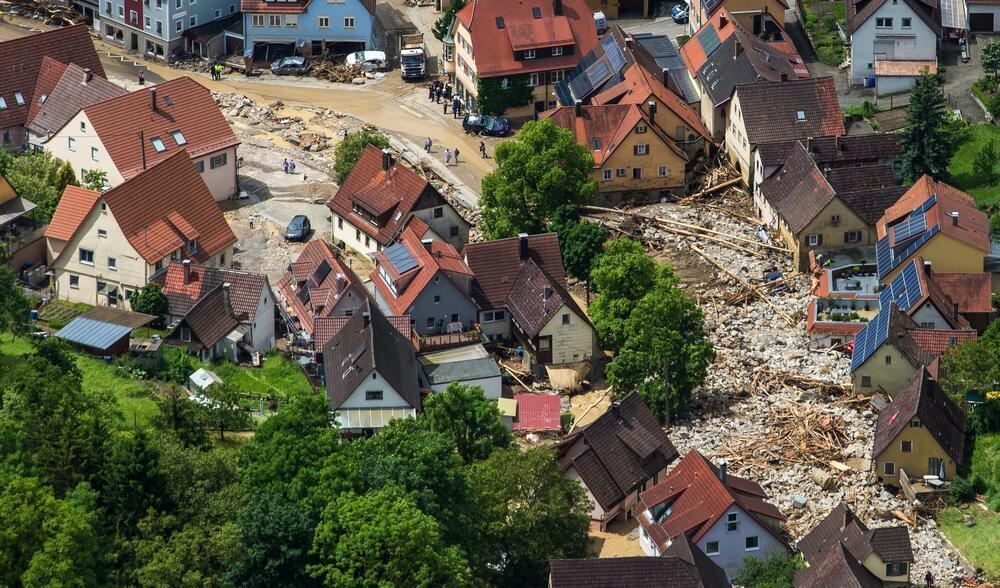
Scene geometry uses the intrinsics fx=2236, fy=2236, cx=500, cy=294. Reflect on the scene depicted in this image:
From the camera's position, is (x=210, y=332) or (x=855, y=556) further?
(x=210, y=332)

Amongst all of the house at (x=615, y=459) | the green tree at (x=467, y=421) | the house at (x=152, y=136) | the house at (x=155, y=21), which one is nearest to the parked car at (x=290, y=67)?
the house at (x=155, y=21)

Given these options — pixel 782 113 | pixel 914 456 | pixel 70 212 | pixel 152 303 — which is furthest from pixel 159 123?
pixel 914 456

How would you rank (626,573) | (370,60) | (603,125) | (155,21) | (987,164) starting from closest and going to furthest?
(626,573) < (987,164) < (603,125) < (370,60) < (155,21)

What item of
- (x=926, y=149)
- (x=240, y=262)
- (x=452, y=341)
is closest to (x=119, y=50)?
(x=240, y=262)

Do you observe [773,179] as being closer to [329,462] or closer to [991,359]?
[991,359]

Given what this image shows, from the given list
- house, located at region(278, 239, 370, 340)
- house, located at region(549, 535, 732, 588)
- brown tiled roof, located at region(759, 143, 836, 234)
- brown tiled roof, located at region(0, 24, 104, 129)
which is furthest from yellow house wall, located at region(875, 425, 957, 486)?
brown tiled roof, located at region(0, 24, 104, 129)

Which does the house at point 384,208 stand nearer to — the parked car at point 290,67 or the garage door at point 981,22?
the parked car at point 290,67

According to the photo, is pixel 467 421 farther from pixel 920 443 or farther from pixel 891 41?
pixel 891 41
